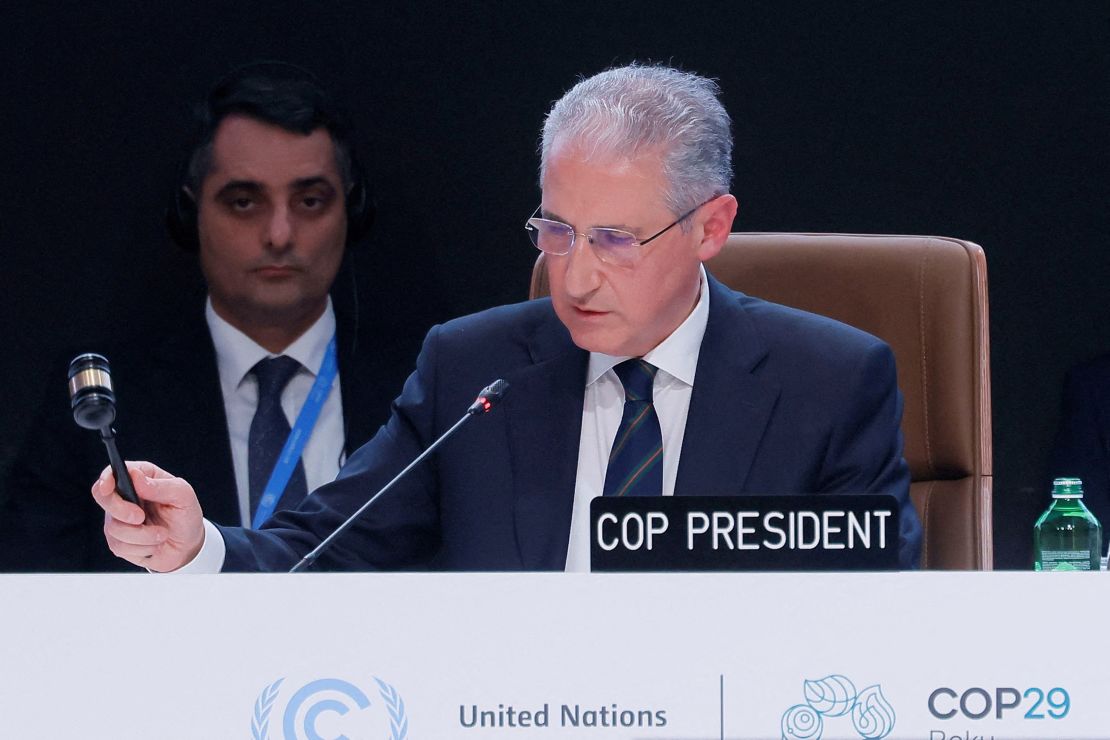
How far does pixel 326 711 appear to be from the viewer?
100 centimetres

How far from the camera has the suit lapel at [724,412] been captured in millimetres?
1680

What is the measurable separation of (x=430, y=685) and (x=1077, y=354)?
7.12 ft

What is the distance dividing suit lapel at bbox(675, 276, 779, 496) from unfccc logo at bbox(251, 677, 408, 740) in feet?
2.37

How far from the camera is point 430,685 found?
1001 millimetres

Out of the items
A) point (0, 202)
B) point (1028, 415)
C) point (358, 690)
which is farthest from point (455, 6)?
point (358, 690)

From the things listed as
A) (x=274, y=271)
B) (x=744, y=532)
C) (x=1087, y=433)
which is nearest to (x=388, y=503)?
(x=744, y=532)

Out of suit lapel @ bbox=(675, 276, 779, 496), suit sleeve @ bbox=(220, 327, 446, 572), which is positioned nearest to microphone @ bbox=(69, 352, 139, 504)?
suit sleeve @ bbox=(220, 327, 446, 572)

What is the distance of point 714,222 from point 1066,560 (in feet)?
2.51

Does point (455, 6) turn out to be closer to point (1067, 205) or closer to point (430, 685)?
point (1067, 205)

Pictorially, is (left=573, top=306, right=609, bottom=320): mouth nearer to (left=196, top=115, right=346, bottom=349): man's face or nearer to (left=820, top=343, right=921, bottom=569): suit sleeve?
(left=820, top=343, right=921, bottom=569): suit sleeve

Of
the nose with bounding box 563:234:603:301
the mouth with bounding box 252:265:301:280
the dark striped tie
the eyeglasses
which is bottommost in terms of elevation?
the dark striped tie

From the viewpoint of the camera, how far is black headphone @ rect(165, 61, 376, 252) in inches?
105

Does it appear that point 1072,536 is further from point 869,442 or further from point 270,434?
point 270,434

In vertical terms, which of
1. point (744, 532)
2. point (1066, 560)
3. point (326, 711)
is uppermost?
point (1066, 560)
